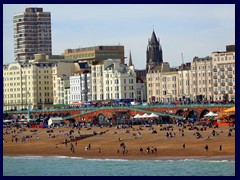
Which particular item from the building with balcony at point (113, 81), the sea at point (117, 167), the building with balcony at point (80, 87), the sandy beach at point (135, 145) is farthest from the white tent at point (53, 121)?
the sea at point (117, 167)

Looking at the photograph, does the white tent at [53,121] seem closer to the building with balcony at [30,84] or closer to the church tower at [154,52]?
the building with balcony at [30,84]

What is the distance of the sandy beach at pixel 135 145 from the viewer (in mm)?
73812

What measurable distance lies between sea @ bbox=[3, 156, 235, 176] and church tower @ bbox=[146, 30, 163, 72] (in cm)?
11885

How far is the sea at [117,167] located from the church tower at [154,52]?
118854 mm

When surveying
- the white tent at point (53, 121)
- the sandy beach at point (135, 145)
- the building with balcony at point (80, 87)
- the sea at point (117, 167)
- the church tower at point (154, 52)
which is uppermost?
the church tower at point (154, 52)

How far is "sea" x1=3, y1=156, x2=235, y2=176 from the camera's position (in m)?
62.9

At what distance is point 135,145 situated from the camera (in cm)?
8400

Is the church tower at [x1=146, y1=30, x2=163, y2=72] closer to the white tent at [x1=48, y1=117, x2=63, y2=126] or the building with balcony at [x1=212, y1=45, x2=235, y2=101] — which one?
the building with balcony at [x1=212, y1=45, x2=235, y2=101]

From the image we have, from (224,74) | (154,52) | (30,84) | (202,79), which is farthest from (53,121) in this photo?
(154,52)

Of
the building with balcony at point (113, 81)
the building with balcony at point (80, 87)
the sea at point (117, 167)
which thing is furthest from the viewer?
the building with balcony at point (80, 87)

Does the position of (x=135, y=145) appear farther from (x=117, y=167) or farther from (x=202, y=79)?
(x=202, y=79)

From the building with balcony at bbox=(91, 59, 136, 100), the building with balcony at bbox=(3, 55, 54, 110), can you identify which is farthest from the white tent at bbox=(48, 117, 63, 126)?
the building with balcony at bbox=(3, 55, 54, 110)

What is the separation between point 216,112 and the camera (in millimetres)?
120875

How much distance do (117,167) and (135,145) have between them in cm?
1665
